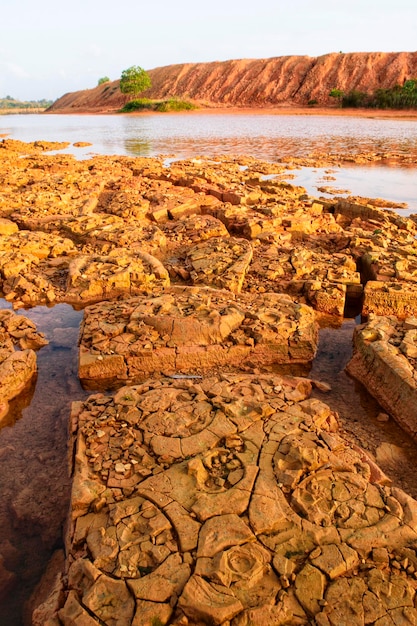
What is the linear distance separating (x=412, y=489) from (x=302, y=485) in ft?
3.30

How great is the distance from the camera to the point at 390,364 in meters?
4.07

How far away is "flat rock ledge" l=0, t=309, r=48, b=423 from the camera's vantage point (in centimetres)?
410

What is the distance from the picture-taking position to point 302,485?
107 inches

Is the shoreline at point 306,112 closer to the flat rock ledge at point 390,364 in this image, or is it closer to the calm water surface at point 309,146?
the calm water surface at point 309,146

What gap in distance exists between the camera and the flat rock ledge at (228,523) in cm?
211

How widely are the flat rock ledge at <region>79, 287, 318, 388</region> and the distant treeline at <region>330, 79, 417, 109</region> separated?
136ft

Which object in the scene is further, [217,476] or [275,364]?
[275,364]

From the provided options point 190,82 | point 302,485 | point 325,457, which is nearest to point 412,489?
point 325,457

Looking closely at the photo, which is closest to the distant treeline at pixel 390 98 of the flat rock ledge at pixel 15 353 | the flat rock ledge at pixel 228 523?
the flat rock ledge at pixel 15 353

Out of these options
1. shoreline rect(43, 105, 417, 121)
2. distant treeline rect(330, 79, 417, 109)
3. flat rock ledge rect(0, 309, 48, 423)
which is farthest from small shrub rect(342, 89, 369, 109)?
flat rock ledge rect(0, 309, 48, 423)

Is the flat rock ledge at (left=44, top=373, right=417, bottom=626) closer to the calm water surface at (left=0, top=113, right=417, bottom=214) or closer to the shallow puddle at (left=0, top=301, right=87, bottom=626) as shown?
the shallow puddle at (left=0, top=301, right=87, bottom=626)

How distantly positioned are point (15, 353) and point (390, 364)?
12.0 ft

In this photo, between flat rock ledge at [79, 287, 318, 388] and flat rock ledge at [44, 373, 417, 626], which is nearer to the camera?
flat rock ledge at [44, 373, 417, 626]

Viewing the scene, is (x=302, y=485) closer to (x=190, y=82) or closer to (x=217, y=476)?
(x=217, y=476)
